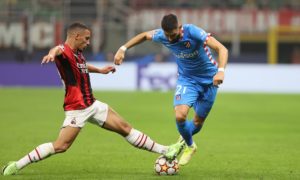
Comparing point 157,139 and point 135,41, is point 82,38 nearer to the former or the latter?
point 135,41

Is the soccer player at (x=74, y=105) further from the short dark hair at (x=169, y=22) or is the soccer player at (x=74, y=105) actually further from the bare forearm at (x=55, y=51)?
the short dark hair at (x=169, y=22)

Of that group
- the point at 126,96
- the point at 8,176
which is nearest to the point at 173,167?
the point at 8,176

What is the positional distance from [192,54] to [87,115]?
1975 mm

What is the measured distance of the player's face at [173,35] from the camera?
9758 mm

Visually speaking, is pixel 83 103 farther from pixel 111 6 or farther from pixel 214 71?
pixel 111 6

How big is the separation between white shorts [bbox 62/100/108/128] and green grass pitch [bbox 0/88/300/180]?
71cm

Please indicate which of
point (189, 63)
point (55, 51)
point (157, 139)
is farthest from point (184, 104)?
point (157, 139)

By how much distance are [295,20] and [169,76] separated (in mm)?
10544

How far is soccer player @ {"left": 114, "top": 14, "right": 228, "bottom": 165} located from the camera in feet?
32.4

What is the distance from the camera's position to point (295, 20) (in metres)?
39.2

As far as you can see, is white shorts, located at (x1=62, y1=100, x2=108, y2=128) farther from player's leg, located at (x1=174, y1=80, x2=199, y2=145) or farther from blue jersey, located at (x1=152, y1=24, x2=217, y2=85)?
blue jersey, located at (x1=152, y1=24, x2=217, y2=85)

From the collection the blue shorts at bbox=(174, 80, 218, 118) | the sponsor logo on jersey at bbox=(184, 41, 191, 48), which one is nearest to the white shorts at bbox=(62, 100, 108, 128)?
the blue shorts at bbox=(174, 80, 218, 118)

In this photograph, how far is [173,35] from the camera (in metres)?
9.83

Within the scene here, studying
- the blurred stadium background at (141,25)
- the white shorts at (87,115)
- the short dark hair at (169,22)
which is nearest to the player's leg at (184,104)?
the white shorts at (87,115)
